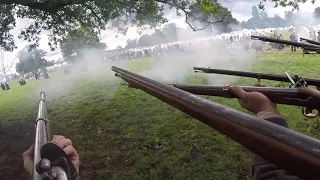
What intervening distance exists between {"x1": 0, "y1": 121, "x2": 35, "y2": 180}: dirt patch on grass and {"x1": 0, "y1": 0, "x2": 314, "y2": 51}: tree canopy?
4.55m

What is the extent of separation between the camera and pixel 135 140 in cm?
788

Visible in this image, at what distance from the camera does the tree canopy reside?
11.3 metres

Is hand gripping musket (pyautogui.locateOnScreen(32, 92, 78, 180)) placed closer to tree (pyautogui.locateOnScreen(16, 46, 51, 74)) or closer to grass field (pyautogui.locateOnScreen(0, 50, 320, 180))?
grass field (pyautogui.locateOnScreen(0, 50, 320, 180))

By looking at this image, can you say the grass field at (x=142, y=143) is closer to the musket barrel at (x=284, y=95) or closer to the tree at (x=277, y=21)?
the musket barrel at (x=284, y=95)

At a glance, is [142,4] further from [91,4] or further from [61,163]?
[61,163]

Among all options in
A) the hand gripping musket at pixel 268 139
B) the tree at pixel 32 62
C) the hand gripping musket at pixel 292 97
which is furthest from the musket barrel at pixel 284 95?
the tree at pixel 32 62

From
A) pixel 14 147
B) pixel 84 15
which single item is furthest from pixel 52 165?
pixel 84 15

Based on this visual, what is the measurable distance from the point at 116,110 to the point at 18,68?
180ft

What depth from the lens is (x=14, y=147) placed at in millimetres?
8695

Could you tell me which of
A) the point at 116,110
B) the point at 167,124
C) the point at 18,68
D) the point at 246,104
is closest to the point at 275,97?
the point at 246,104

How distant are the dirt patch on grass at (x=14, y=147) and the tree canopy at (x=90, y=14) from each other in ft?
14.9

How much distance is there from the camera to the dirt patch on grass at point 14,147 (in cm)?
691

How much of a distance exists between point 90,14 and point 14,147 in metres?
7.03

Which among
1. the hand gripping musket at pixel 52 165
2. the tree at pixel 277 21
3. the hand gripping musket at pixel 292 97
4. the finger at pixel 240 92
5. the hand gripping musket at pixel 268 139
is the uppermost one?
the tree at pixel 277 21
